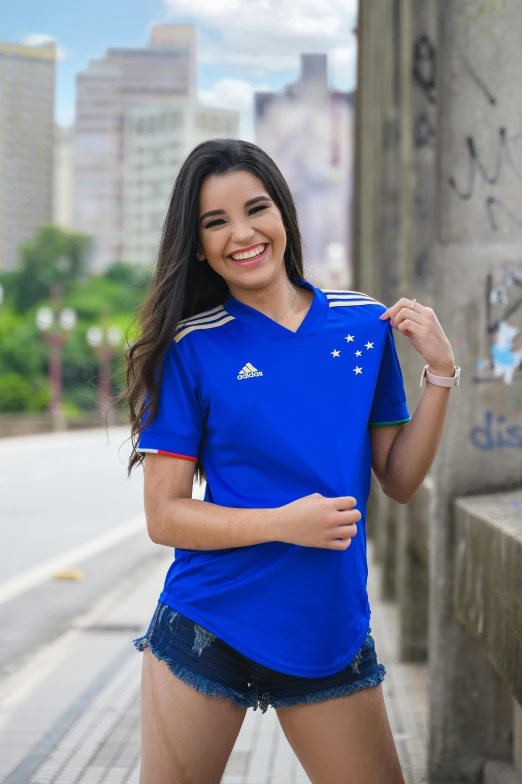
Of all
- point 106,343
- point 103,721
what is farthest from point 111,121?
point 103,721

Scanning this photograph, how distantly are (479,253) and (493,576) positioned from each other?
1356 mm

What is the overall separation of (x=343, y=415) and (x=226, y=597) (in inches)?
17.1

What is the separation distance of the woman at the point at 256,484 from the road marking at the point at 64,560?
288 inches

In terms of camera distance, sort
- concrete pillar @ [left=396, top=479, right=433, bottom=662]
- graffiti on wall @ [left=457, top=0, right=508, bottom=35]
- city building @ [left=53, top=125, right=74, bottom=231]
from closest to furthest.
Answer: graffiti on wall @ [left=457, top=0, right=508, bottom=35]
concrete pillar @ [left=396, top=479, right=433, bottom=662]
city building @ [left=53, top=125, right=74, bottom=231]

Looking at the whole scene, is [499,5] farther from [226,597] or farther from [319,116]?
[319,116]

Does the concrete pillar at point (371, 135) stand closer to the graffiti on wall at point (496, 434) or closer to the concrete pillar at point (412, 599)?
the concrete pillar at point (412, 599)

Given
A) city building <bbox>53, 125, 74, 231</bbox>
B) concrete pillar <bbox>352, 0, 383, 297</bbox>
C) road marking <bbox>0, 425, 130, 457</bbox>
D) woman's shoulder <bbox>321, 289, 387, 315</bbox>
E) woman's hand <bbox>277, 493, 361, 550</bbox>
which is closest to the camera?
woman's hand <bbox>277, 493, 361, 550</bbox>

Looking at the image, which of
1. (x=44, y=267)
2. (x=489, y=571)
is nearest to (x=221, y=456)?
(x=489, y=571)

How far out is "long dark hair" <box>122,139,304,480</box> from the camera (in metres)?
2.40

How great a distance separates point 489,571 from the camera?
3695mm

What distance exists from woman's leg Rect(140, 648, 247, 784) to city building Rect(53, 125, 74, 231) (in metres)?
163

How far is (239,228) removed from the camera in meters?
2.43

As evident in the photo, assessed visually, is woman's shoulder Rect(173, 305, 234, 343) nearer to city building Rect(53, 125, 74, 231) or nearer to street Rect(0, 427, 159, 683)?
street Rect(0, 427, 159, 683)

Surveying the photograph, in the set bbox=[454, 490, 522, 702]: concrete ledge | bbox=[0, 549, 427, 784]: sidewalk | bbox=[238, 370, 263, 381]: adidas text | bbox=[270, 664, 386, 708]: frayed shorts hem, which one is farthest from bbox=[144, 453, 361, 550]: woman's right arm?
bbox=[0, 549, 427, 784]: sidewalk
